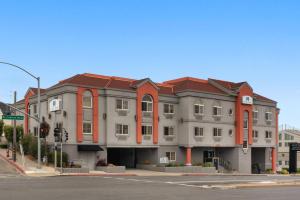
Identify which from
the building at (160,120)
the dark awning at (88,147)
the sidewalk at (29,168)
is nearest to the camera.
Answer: the sidewalk at (29,168)

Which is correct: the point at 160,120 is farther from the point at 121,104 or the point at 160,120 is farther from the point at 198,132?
the point at 121,104

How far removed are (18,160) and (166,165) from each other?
15936mm

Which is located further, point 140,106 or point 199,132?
point 199,132

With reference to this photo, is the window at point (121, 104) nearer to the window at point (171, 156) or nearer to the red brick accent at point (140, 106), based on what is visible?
the red brick accent at point (140, 106)

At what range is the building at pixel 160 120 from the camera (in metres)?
46.9

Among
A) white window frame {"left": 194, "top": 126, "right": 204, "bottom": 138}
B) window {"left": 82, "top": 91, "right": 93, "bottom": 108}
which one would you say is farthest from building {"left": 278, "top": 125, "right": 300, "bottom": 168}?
window {"left": 82, "top": 91, "right": 93, "bottom": 108}

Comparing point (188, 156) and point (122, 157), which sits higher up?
point (188, 156)

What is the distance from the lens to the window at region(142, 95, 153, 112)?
5137 centimetres

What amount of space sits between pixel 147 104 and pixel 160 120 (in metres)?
2.79

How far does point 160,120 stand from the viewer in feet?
174

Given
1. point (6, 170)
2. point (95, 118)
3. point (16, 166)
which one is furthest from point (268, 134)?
point (6, 170)

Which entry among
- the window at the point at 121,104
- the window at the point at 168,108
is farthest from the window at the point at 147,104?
the window at the point at 121,104

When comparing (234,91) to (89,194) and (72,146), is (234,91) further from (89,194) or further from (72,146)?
(89,194)

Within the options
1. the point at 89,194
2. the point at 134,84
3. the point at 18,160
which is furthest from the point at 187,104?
the point at 89,194
